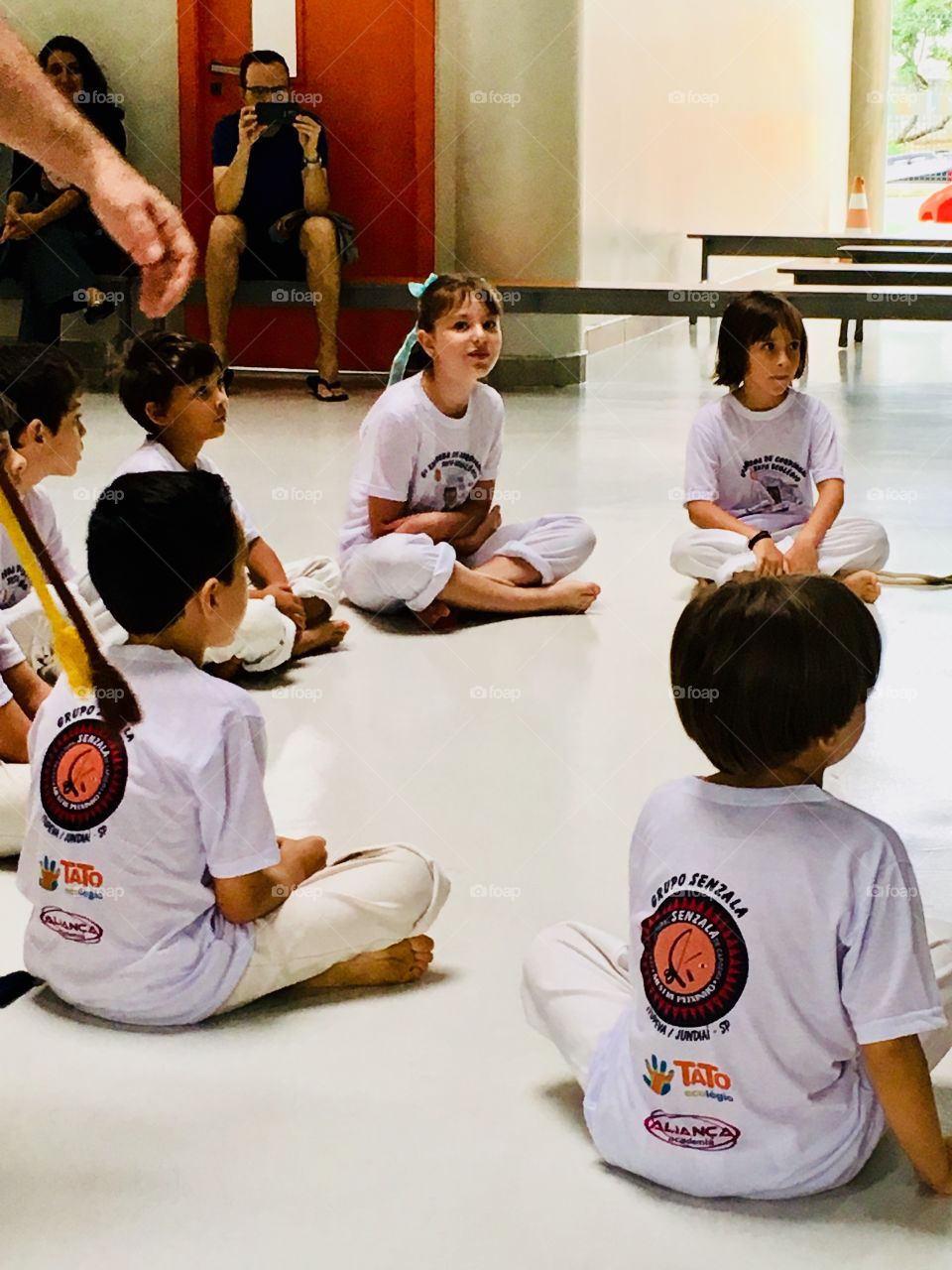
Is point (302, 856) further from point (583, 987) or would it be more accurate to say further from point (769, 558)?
point (769, 558)

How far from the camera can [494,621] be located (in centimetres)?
366

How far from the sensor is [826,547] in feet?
12.2

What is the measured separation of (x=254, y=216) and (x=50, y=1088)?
5819 millimetres

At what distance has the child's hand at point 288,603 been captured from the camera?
3291 mm

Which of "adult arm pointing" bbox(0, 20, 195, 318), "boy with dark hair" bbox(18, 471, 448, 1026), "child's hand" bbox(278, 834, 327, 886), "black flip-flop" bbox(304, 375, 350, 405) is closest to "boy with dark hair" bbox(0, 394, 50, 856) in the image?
"adult arm pointing" bbox(0, 20, 195, 318)

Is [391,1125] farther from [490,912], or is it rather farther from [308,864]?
[490,912]

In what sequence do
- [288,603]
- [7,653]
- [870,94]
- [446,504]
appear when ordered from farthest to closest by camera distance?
1. [870,94]
2. [446,504]
3. [288,603]
4. [7,653]

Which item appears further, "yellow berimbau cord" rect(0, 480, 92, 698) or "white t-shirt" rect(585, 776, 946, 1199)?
"yellow berimbau cord" rect(0, 480, 92, 698)

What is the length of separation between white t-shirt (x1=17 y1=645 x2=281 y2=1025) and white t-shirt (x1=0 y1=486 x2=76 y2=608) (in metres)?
1.08

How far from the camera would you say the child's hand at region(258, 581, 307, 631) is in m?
3.29

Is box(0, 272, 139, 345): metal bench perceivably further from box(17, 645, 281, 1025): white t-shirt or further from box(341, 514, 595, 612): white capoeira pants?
box(17, 645, 281, 1025): white t-shirt

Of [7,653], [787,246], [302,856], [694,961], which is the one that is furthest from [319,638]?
[787,246]

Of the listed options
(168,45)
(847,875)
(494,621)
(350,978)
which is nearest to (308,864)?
(350,978)

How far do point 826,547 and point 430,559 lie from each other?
0.88 m
